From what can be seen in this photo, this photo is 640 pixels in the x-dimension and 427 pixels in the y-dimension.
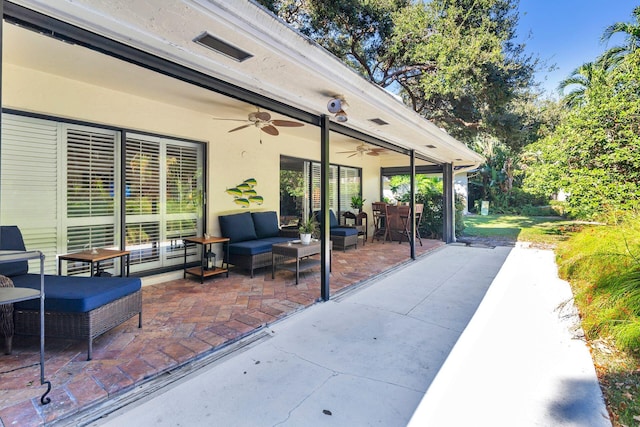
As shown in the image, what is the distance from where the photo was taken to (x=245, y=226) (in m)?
6.11

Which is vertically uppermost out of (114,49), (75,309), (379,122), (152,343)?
(379,122)

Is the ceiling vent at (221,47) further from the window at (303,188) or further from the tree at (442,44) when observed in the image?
the tree at (442,44)

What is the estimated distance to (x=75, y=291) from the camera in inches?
107

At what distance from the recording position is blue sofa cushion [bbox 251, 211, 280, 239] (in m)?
6.45

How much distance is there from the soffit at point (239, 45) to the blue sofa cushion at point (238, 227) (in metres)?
2.29

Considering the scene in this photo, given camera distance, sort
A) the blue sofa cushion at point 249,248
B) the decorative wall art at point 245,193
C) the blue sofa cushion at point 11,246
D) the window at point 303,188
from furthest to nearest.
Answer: the window at point 303,188
the decorative wall art at point 245,193
the blue sofa cushion at point 249,248
the blue sofa cushion at point 11,246

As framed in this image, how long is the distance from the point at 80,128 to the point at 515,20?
437 inches

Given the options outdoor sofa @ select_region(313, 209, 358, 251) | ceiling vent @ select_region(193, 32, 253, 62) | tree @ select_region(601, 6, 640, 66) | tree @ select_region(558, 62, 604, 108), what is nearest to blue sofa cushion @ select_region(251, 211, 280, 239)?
outdoor sofa @ select_region(313, 209, 358, 251)

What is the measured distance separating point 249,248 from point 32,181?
9.76 ft

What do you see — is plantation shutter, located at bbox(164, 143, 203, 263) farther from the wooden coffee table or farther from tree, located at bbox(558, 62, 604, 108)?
tree, located at bbox(558, 62, 604, 108)

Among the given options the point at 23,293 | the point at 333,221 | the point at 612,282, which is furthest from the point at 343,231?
the point at 23,293

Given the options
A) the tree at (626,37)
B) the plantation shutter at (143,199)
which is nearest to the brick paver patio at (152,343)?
the plantation shutter at (143,199)

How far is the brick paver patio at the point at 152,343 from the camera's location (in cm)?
218

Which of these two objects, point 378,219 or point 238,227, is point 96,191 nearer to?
point 238,227
